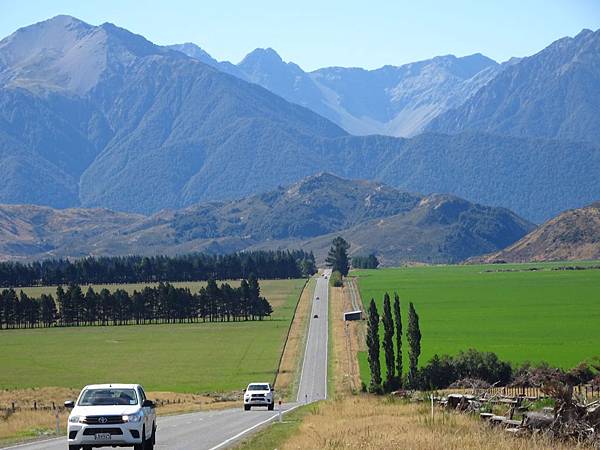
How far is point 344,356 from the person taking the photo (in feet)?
449

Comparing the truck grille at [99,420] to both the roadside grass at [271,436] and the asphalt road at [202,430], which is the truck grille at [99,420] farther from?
the roadside grass at [271,436]

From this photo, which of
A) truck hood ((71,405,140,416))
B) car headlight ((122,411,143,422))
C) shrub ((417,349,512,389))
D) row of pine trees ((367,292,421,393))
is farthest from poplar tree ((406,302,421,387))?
car headlight ((122,411,143,422))

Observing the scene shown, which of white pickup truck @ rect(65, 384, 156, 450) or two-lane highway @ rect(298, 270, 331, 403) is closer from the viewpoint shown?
white pickup truck @ rect(65, 384, 156, 450)

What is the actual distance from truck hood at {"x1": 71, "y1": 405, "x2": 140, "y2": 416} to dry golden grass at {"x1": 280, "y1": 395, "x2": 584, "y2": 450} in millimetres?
4640

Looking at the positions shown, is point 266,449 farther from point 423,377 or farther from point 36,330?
point 36,330

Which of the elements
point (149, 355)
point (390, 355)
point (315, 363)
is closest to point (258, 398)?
point (390, 355)

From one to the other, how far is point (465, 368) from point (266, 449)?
65.9 m

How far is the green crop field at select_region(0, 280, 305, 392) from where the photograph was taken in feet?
381

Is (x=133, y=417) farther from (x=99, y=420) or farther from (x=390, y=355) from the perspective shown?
(x=390, y=355)

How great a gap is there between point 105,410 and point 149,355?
10991 cm

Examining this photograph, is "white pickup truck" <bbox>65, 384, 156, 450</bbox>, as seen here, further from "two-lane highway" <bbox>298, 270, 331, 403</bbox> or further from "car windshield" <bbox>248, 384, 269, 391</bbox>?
"two-lane highway" <bbox>298, 270, 331, 403</bbox>

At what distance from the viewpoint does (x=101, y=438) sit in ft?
113

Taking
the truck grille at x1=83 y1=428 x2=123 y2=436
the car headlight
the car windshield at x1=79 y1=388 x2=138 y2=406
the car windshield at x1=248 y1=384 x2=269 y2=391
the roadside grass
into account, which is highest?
the car windshield at x1=79 y1=388 x2=138 y2=406

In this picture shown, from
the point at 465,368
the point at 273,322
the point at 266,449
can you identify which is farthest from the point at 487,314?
the point at 266,449
